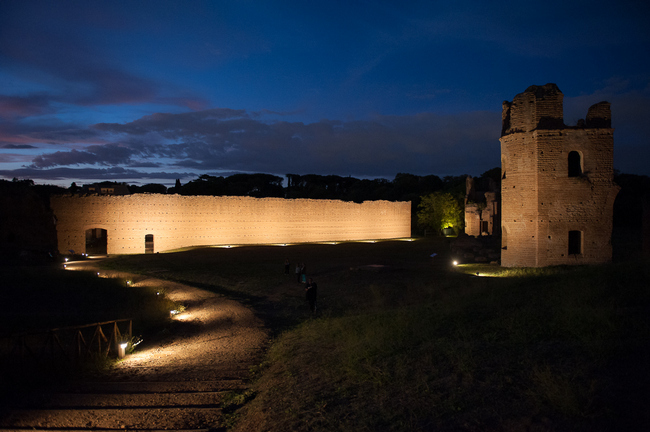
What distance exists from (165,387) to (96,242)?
35.4m

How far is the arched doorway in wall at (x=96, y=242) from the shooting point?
3227 centimetres

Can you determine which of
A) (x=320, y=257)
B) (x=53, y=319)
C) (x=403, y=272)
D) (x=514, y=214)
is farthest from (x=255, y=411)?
(x=320, y=257)

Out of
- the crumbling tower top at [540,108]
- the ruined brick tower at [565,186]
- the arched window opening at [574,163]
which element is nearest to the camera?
the ruined brick tower at [565,186]

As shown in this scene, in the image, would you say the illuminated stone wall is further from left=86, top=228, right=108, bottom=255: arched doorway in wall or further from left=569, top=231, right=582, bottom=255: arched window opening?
left=569, top=231, right=582, bottom=255: arched window opening

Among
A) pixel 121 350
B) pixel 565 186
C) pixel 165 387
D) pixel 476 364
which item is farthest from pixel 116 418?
pixel 565 186

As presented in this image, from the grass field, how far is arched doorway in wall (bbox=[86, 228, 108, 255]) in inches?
1034

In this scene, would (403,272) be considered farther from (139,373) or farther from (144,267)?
(144,267)

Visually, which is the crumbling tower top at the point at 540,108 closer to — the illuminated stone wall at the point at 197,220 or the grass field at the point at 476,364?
the grass field at the point at 476,364

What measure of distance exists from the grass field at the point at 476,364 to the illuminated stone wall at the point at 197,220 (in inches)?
766

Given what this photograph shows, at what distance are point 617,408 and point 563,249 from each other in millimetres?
16326

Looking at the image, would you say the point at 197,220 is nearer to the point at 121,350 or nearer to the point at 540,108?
the point at 121,350

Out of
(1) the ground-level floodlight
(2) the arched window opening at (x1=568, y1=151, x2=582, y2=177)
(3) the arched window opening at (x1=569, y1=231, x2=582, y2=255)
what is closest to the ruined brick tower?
(3) the arched window opening at (x1=569, y1=231, x2=582, y2=255)

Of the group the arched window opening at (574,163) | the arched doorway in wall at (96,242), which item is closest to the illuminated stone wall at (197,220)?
the arched doorway in wall at (96,242)

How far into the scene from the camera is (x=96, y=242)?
3675 cm
